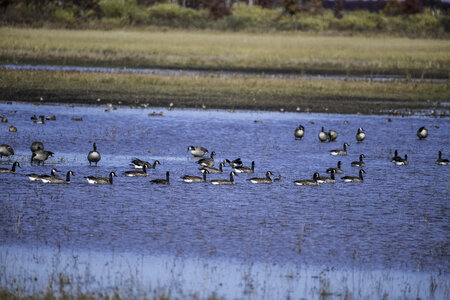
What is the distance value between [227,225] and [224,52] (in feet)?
145

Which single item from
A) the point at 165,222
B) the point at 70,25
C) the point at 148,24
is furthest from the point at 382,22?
the point at 165,222

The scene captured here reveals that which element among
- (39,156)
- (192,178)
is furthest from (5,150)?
(192,178)

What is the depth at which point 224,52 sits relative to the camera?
59.2m

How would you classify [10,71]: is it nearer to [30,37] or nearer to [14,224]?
[30,37]

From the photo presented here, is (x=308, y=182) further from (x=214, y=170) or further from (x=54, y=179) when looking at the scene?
(x=54, y=179)

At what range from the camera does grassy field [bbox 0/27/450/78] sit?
5309cm

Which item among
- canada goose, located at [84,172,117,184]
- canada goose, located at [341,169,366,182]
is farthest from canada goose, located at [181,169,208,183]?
canada goose, located at [341,169,366,182]

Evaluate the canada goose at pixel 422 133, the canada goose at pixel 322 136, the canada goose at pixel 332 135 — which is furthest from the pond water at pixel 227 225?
the canada goose at pixel 422 133

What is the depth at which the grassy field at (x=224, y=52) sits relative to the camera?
53.1 m

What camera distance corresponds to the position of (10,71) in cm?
4322

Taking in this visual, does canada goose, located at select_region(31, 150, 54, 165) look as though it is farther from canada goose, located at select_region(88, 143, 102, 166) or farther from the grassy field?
the grassy field

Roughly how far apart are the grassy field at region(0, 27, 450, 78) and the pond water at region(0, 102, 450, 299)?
25774 mm

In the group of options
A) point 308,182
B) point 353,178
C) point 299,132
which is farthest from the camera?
point 299,132

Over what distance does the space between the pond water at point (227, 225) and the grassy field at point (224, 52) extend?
2577 centimetres
